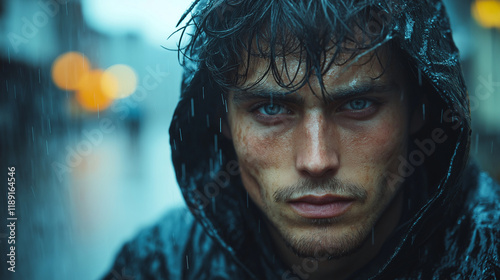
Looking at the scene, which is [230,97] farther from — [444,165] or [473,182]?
[473,182]

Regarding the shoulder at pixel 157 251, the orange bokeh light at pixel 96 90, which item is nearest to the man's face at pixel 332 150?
the shoulder at pixel 157 251

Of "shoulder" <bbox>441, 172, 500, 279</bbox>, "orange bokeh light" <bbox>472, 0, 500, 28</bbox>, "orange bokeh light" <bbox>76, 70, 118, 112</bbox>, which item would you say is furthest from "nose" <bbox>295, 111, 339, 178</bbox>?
"orange bokeh light" <bbox>76, 70, 118, 112</bbox>

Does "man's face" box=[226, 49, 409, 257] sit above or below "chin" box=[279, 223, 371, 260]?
above

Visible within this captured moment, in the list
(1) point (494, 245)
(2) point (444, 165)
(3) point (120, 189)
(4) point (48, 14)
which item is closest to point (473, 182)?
(2) point (444, 165)

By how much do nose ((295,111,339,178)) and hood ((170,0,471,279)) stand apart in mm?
446

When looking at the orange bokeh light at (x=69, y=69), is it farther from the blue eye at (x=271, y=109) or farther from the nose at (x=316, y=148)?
the nose at (x=316, y=148)

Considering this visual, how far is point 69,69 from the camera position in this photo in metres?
24.8

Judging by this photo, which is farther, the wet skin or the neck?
the neck

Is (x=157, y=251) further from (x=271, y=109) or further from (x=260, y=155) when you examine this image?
(x=271, y=109)

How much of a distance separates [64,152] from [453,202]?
49.4 feet

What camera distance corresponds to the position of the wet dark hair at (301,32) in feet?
5.60

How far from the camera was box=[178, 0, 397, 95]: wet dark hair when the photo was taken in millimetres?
1706

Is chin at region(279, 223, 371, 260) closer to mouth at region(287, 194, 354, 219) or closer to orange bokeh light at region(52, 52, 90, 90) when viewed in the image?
mouth at region(287, 194, 354, 219)

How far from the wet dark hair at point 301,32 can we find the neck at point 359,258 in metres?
0.78
